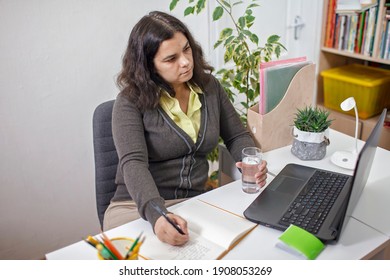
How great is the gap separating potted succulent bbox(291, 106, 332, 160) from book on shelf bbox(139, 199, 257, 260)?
46 cm

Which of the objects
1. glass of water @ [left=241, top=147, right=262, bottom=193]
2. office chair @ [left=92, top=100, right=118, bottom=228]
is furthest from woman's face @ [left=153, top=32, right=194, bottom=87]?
glass of water @ [left=241, top=147, right=262, bottom=193]

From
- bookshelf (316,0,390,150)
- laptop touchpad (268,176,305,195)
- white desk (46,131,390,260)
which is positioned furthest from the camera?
bookshelf (316,0,390,150)

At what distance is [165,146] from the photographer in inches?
53.8

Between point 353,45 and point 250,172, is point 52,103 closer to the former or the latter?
point 250,172

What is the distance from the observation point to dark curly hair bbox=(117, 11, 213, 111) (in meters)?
1.30

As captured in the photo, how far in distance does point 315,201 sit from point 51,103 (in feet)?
4.11

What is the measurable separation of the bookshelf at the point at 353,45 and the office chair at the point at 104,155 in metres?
1.43

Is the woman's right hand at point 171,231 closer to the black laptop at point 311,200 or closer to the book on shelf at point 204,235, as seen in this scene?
the book on shelf at point 204,235

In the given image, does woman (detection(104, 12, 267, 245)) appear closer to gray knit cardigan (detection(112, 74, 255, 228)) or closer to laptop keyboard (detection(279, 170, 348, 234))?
gray knit cardigan (detection(112, 74, 255, 228))

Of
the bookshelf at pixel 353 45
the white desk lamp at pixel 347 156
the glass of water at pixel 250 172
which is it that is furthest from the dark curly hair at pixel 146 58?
the bookshelf at pixel 353 45

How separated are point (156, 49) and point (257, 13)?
48.7 inches

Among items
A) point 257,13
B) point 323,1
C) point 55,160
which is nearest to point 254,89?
point 257,13

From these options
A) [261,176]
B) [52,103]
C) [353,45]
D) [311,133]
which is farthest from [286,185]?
[353,45]

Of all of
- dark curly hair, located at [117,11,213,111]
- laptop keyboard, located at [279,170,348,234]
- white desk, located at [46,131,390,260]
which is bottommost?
white desk, located at [46,131,390,260]
